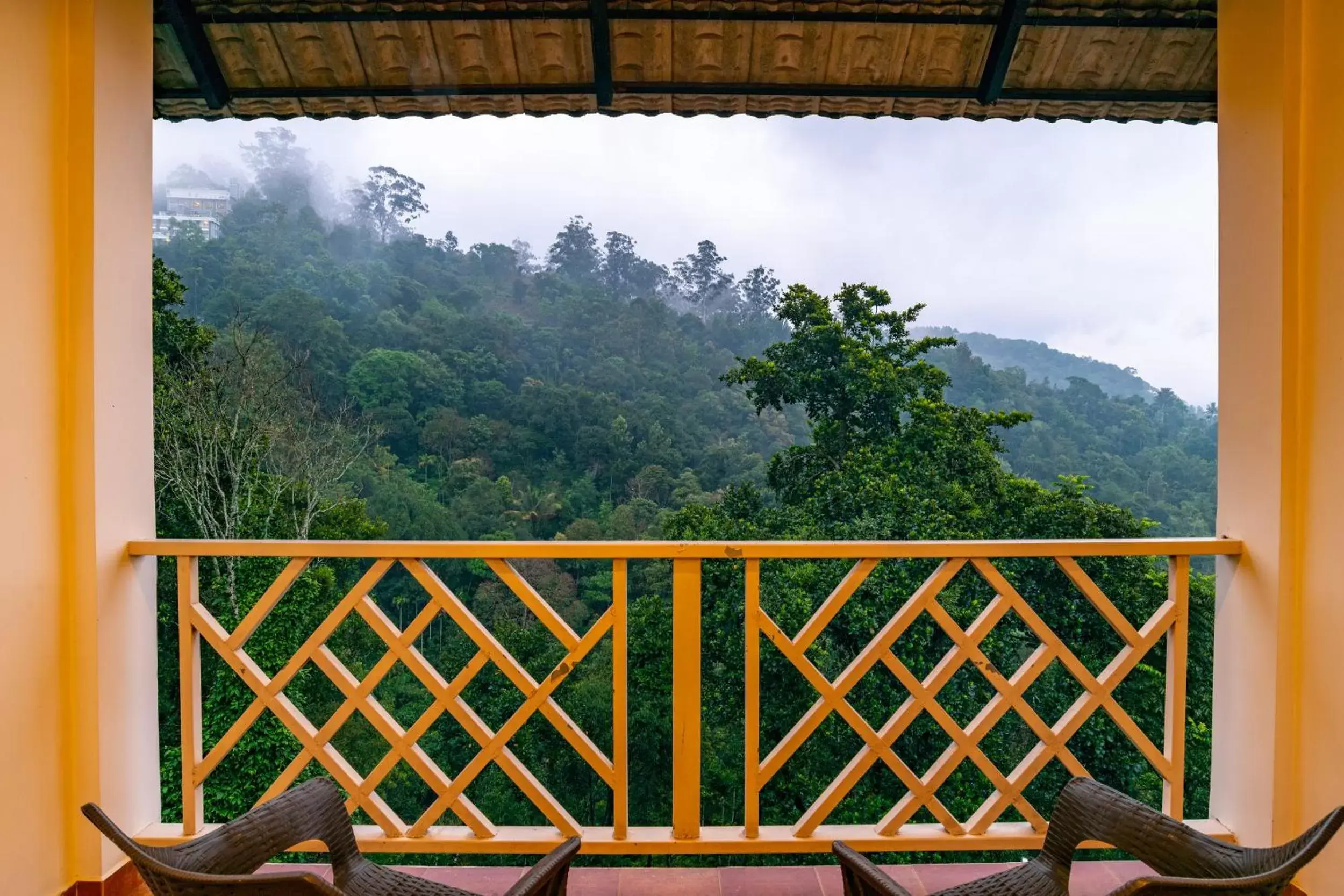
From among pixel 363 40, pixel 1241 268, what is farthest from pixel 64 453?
pixel 1241 268

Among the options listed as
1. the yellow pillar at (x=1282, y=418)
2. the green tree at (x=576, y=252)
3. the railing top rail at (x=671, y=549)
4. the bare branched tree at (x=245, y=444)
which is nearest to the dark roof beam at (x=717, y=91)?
the yellow pillar at (x=1282, y=418)

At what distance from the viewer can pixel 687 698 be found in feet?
6.64

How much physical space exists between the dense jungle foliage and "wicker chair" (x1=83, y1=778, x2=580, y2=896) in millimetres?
8632

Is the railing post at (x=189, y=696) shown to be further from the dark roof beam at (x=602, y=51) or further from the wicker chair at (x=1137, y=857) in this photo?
the dark roof beam at (x=602, y=51)

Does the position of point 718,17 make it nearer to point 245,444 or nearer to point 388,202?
point 245,444

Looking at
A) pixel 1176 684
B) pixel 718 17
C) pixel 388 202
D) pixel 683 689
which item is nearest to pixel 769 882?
pixel 683 689

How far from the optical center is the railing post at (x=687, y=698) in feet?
6.62

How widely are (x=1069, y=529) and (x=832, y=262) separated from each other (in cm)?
860

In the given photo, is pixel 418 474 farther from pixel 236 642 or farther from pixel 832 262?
pixel 236 642

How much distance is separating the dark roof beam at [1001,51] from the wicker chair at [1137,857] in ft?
6.93

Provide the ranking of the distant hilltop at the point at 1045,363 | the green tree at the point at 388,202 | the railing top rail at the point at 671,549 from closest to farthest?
the railing top rail at the point at 671,549 → the distant hilltop at the point at 1045,363 → the green tree at the point at 388,202

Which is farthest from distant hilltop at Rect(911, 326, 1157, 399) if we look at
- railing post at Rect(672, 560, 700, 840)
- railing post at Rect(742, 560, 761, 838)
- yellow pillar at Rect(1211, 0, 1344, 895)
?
railing post at Rect(672, 560, 700, 840)

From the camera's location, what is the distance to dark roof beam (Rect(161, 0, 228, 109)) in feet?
7.54

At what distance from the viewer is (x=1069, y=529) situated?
1144 cm
